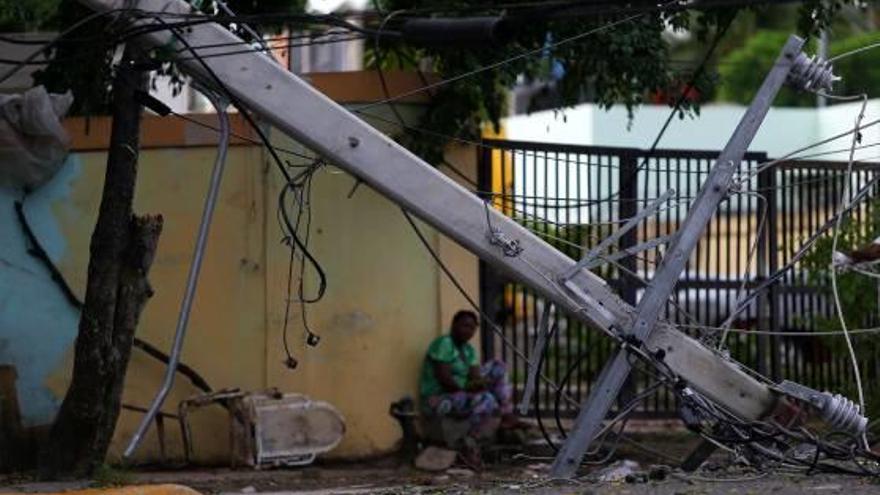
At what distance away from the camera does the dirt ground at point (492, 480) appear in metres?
8.12

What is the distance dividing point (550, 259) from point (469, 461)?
2.88 metres

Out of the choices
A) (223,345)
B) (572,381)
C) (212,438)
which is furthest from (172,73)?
(572,381)

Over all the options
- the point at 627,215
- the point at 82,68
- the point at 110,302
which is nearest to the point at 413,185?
the point at 110,302

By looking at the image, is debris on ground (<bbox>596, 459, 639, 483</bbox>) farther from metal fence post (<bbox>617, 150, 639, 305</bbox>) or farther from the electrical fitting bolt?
the electrical fitting bolt

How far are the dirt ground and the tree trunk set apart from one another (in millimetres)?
279

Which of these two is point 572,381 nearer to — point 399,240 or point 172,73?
point 399,240

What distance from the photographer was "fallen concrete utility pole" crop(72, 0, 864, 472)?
327 inches

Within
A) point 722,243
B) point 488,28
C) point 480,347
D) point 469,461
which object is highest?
point 488,28

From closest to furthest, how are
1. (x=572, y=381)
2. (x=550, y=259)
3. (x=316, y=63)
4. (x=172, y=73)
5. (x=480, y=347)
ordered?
(x=550, y=259)
(x=172, y=73)
(x=480, y=347)
(x=572, y=381)
(x=316, y=63)

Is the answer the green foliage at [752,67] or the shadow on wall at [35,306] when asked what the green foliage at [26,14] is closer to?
the shadow on wall at [35,306]

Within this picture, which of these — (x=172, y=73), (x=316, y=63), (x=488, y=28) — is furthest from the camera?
(x=316, y=63)

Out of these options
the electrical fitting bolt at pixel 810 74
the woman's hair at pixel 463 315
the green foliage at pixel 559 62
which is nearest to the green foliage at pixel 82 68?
the green foliage at pixel 559 62

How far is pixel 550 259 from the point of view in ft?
27.4

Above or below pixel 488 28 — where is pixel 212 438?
below
